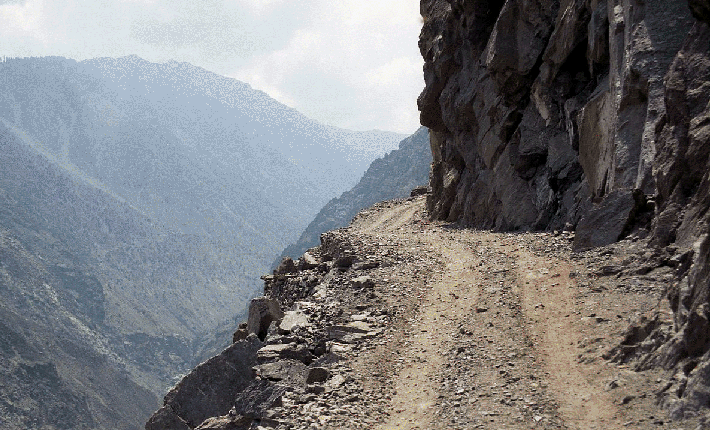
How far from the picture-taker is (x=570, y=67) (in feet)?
96.1

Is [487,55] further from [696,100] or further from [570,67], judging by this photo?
[696,100]

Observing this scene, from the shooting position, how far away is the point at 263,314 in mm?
26281

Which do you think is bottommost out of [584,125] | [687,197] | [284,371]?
[284,371]

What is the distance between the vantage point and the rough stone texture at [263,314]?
2573 cm

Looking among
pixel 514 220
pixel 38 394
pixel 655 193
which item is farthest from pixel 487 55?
pixel 38 394

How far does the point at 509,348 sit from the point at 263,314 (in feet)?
41.0

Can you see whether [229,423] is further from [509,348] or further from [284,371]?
[509,348]

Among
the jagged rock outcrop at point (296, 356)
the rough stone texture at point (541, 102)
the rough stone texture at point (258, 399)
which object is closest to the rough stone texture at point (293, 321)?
the jagged rock outcrop at point (296, 356)

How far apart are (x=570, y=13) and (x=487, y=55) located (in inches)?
311

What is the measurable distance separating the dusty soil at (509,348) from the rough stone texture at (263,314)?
4514mm

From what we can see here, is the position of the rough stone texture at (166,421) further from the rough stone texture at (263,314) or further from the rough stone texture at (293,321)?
the rough stone texture at (293,321)

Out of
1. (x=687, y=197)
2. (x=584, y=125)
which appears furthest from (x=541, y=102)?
(x=687, y=197)

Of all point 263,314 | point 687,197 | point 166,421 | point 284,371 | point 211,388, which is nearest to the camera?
point 687,197

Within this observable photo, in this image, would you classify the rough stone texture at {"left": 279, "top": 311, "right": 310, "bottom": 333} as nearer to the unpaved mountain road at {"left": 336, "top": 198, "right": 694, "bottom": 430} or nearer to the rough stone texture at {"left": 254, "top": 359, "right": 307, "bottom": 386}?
the rough stone texture at {"left": 254, "top": 359, "right": 307, "bottom": 386}
